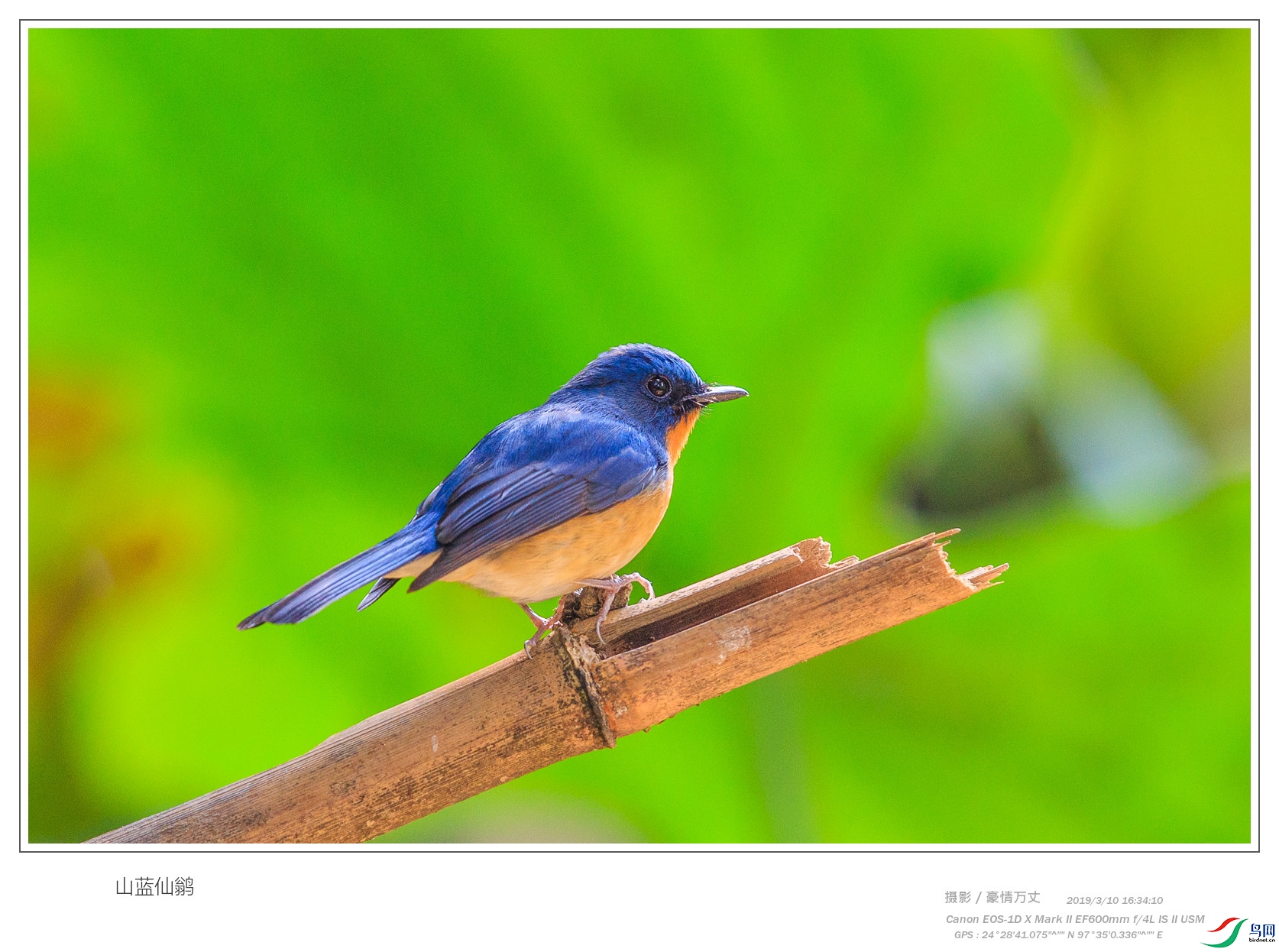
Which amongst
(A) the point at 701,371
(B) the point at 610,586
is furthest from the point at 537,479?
(A) the point at 701,371

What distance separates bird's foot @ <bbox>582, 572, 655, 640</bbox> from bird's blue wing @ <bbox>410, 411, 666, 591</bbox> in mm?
145

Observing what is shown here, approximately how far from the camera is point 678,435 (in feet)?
7.34

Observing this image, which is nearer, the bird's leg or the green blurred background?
the bird's leg

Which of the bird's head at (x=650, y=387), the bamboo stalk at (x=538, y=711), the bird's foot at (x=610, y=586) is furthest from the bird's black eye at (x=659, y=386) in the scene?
the bamboo stalk at (x=538, y=711)

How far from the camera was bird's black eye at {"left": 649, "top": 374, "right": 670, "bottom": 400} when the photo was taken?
86.4 inches

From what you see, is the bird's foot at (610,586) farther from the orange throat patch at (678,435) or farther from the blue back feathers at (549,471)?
the orange throat patch at (678,435)

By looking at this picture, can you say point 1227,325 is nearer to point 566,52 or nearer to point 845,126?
point 845,126

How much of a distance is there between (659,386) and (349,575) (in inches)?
33.4

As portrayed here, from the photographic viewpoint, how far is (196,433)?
248 centimetres

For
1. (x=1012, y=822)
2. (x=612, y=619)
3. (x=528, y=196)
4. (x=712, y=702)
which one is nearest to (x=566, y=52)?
(x=528, y=196)

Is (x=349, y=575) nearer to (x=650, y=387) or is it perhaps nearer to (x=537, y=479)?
(x=537, y=479)

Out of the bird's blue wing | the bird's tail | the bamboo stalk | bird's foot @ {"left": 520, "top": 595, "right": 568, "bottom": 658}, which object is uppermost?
the bird's blue wing
